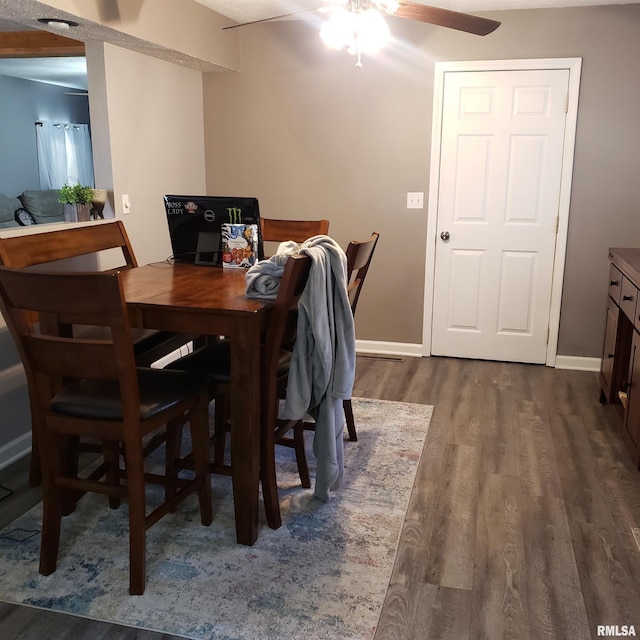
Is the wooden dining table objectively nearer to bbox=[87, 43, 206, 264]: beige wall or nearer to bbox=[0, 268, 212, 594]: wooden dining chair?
bbox=[0, 268, 212, 594]: wooden dining chair

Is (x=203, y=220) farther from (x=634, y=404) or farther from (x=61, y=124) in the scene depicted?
(x=61, y=124)

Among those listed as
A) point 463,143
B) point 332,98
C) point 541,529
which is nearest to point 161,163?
point 332,98

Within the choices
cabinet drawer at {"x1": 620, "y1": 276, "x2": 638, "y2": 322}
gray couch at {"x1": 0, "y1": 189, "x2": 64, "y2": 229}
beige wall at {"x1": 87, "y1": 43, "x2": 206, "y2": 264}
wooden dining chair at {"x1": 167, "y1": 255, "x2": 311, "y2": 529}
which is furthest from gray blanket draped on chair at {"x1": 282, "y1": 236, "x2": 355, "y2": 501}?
gray couch at {"x1": 0, "y1": 189, "x2": 64, "y2": 229}

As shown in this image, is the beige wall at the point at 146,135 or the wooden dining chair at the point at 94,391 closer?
the wooden dining chair at the point at 94,391

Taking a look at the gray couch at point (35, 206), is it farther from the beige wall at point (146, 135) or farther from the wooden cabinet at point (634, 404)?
the wooden cabinet at point (634, 404)

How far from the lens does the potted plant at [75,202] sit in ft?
10.9

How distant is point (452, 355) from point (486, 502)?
6.77 ft

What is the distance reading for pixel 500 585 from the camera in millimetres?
2006

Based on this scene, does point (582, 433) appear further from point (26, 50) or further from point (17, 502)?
point (26, 50)

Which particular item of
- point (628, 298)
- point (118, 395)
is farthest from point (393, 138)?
point (118, 395)

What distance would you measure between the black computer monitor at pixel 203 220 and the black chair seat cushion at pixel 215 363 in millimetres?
502

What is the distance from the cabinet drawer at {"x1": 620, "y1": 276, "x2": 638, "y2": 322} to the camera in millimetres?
2901

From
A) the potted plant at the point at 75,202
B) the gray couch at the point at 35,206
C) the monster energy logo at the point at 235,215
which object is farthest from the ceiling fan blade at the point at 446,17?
the gray couch at the point at 35,206

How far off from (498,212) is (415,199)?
0.56 meters
